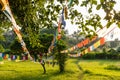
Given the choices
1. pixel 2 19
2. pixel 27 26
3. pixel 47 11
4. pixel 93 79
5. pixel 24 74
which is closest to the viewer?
pixel 47 11

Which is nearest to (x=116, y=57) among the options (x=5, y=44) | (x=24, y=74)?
(x=5, y=44)

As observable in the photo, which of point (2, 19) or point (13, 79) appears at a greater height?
point (2, 19)

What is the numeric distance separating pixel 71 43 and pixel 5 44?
26.7m

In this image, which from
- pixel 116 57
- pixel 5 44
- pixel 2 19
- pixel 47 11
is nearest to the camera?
pixel 47 11

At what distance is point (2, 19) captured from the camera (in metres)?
16.1

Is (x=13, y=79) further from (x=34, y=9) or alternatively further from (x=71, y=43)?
(x=71, y=43)

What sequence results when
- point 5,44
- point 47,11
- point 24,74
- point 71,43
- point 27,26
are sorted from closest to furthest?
point 47,11 → point 27,26 → point 24,74 → point 5,44 → point 71,43

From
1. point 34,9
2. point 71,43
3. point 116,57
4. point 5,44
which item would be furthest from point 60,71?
point 71,43

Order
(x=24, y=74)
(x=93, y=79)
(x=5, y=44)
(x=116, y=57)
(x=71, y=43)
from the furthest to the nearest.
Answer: (x=71, y=43) < (x=5, y=44) < (x=116, y=57) < (x=24, y=74) < (x=93, y=79)

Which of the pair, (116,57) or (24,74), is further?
(116,57)

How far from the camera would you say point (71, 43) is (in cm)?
9525

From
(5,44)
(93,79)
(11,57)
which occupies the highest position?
(5,44)

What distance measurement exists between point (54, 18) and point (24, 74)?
2109cm

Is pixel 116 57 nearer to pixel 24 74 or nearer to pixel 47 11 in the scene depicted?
pixel 24 74
